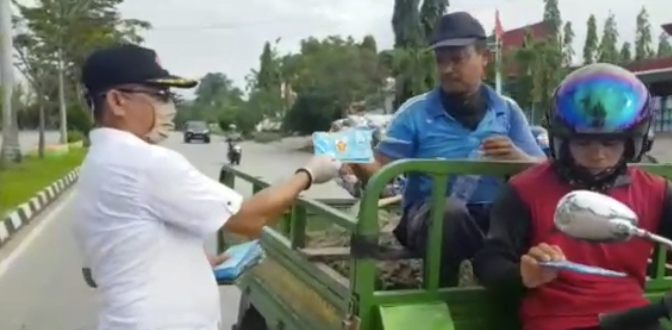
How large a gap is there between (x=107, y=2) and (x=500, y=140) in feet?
134

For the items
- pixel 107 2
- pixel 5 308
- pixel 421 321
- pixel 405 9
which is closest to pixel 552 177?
pixel 421 321

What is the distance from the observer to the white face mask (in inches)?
104

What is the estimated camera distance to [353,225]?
9.50 ft

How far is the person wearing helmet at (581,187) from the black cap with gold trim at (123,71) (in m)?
0.90

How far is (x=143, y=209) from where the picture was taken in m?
2.54

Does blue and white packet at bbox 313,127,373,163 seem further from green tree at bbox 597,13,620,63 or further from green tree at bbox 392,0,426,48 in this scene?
green tree at bbox 392,0,426,48

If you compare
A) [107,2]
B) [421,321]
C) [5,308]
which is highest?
[107,2]

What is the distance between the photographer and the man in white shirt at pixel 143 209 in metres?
2.54

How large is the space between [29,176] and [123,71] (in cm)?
2260

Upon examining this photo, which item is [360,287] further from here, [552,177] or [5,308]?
[5,308]

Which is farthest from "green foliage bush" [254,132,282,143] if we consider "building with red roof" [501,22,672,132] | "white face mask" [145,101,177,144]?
"white face mask" [145,101,177,144]

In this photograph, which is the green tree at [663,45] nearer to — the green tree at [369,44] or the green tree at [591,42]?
the green tree at [591,42]

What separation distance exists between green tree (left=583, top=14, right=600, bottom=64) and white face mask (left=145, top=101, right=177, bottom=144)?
3533 centimetres

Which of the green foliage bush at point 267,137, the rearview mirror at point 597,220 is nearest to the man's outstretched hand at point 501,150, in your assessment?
the rearview mirror at point 597,220
